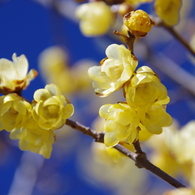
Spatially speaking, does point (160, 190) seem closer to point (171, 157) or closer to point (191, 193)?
point (171, 157)

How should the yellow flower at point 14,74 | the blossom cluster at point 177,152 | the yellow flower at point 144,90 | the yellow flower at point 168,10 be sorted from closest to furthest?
the yellow flower at point 144,90
the yellow flower at point 14,74
the yellow flower at point 168,10
the blossom cluster at point 177,152

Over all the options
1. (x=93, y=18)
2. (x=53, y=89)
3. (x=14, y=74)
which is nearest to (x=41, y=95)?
(x=53, y=89)

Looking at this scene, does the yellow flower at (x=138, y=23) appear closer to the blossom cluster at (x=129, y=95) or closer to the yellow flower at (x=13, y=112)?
the blossom cluster at (x=129, y=95)

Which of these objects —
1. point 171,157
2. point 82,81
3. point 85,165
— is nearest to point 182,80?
point 171,157

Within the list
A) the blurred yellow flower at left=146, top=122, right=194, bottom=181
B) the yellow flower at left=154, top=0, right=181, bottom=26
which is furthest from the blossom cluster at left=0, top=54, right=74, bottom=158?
the blurred yellow flower at left=146, top=122, right=194, bottom=181

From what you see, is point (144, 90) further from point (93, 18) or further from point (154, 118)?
point (93, 18)

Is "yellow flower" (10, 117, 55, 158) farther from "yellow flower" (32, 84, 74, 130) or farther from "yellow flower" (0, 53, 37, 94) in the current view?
"yellow flower" (0, 53, 37, 94)

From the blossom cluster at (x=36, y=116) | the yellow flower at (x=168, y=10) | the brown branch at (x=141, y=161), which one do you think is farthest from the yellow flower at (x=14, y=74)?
the yellow flower at (x=168, y=10)
